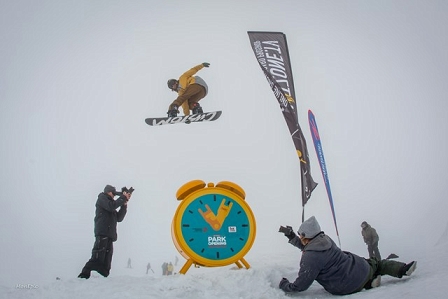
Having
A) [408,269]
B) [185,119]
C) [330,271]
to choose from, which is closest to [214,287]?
[330,271]

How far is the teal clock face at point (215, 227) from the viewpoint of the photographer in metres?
3.73

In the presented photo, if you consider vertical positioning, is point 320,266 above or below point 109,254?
above

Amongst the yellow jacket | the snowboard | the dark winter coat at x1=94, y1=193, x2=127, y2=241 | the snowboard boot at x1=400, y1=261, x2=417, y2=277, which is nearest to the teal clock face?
the dark winter coat at x1=94, y1=193, x2=127, y2=241

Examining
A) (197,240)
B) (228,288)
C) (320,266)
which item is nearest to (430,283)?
(320,266)

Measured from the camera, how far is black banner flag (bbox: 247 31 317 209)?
6516mm

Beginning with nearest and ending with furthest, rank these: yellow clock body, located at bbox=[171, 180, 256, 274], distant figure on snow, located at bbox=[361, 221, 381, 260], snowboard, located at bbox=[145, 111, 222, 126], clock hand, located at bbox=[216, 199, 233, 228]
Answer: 1. yellow clock body, located at bbox=[171, 180, 256, 274]
2. clock hand, located at bbox=[216, 199, 233, 228]
3. snowboard, located at bbox=[145, 111, 222, 126]
4. distant figure on snow, located at bbox=[361, 221, 381, 260]

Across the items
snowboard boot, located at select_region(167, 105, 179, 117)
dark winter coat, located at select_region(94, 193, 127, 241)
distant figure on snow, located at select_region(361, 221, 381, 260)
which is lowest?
distant figure on snow, located at select_region(361, 221, 381, 260)

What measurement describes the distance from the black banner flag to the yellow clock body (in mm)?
2705

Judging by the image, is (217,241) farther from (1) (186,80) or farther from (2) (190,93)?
(1) (186,80)

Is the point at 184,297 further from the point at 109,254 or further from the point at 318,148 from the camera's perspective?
the point at 318,148

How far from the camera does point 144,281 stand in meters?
3.25

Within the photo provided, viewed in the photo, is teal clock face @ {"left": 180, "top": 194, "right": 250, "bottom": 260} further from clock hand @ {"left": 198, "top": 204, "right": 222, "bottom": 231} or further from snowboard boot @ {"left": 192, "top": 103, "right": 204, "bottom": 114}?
snowboard boot @ {"left": 192, "top": 103, "right": 204, "bottom": 114}

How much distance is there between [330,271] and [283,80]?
4.89 meters

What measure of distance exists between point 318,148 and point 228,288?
4.68 metres
